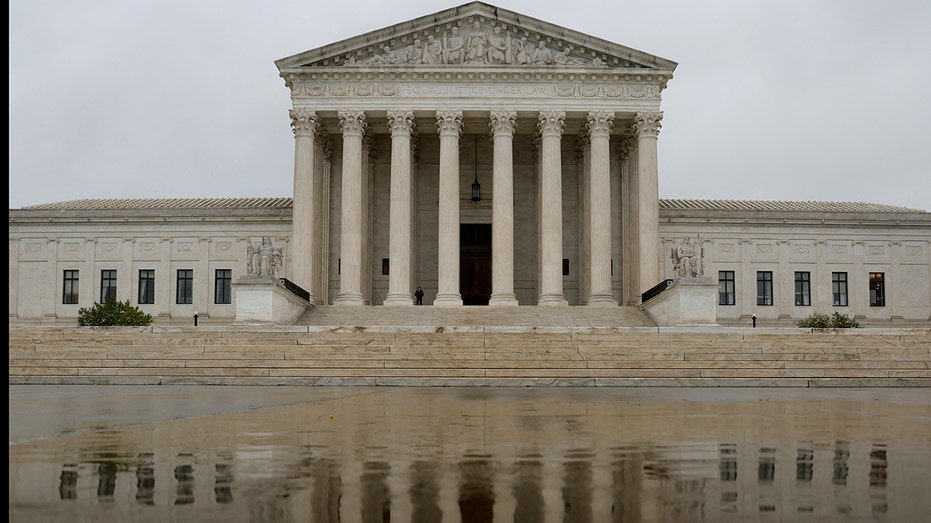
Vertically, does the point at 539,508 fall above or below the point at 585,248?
below

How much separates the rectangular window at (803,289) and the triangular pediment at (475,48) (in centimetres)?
1637

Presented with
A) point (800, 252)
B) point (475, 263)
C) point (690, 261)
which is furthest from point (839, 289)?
point (475, 263)

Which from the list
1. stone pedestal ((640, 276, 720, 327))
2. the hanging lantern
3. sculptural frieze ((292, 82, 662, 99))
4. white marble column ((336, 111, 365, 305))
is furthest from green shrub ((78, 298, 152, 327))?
stone pedestal ((640, 276, 720, 327))

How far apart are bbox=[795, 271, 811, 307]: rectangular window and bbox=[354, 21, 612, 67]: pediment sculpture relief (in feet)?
61.4

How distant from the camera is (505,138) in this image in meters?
43.7

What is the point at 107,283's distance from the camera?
170 feet

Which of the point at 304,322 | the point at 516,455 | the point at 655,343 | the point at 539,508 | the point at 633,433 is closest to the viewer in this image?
the point at 539,508

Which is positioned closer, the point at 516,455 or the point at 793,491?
the point at 793,491

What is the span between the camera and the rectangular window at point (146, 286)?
169ft

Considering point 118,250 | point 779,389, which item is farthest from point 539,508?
point 118,250

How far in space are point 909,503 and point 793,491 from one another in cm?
69

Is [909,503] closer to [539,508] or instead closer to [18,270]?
[539,508]

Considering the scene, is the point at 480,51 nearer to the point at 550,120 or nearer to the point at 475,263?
the point at 550,120

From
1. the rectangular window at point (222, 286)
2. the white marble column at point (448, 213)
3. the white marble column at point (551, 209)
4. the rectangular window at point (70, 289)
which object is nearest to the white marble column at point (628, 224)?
the white marble column at point (551, 209)
